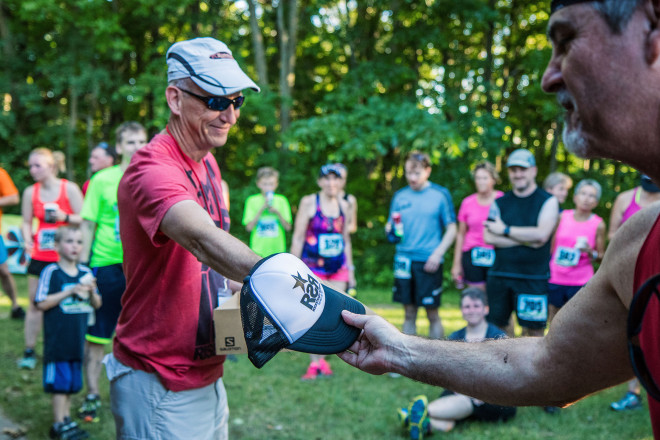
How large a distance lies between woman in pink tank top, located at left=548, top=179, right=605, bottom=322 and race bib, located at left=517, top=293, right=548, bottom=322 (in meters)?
0.76

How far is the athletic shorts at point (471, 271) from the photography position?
6795 mm

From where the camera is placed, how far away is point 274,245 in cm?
762

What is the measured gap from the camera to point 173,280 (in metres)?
2.30

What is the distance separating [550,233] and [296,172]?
9.13 meters

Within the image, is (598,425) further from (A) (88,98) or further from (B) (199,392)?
(A) (88,98)

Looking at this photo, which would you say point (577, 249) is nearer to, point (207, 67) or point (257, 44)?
point (207, 67)

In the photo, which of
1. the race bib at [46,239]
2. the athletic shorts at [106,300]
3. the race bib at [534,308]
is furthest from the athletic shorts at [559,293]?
the race bib at [46,239]

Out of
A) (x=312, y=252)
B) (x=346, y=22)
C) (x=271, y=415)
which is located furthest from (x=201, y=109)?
(x=346, y=22)

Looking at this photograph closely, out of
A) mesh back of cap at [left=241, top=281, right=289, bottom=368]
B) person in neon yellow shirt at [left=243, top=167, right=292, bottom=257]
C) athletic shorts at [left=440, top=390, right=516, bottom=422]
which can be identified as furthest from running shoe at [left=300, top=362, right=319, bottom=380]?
mesh back of cap at [left=241, top=281, right=289, bottom=368]

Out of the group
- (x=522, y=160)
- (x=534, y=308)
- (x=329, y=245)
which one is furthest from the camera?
(x=329, y=245)

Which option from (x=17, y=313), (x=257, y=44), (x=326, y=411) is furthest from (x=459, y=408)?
(x=257, y=44)

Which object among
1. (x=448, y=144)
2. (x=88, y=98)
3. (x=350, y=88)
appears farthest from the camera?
(x=88, y=98)

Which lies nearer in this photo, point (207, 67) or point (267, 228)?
point (207, 67)

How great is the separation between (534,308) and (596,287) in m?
4.36
